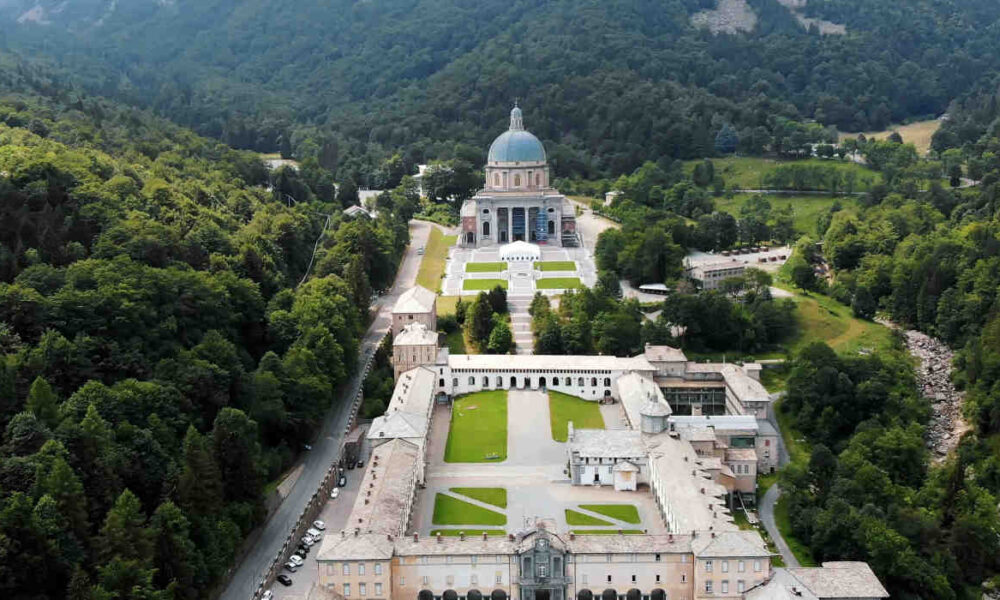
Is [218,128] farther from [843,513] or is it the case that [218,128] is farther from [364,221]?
[843,513]

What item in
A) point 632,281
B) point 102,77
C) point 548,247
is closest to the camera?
point 632,281

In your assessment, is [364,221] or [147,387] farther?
[364,221]

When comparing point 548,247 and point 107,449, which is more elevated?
point 107,449

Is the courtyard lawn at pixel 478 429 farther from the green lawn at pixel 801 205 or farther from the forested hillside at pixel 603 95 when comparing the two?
the forested hillside at pixel 603 95

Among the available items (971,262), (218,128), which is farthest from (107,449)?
(218,128)

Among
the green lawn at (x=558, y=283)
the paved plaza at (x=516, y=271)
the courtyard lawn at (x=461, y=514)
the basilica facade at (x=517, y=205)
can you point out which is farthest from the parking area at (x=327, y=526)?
the basilica facade at (x=517, y=205)

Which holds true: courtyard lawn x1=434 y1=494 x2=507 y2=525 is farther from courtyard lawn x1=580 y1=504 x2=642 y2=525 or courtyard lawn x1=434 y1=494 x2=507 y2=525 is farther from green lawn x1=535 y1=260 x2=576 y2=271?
green lawn x1=535 y1=260 x2=576 y2=271
